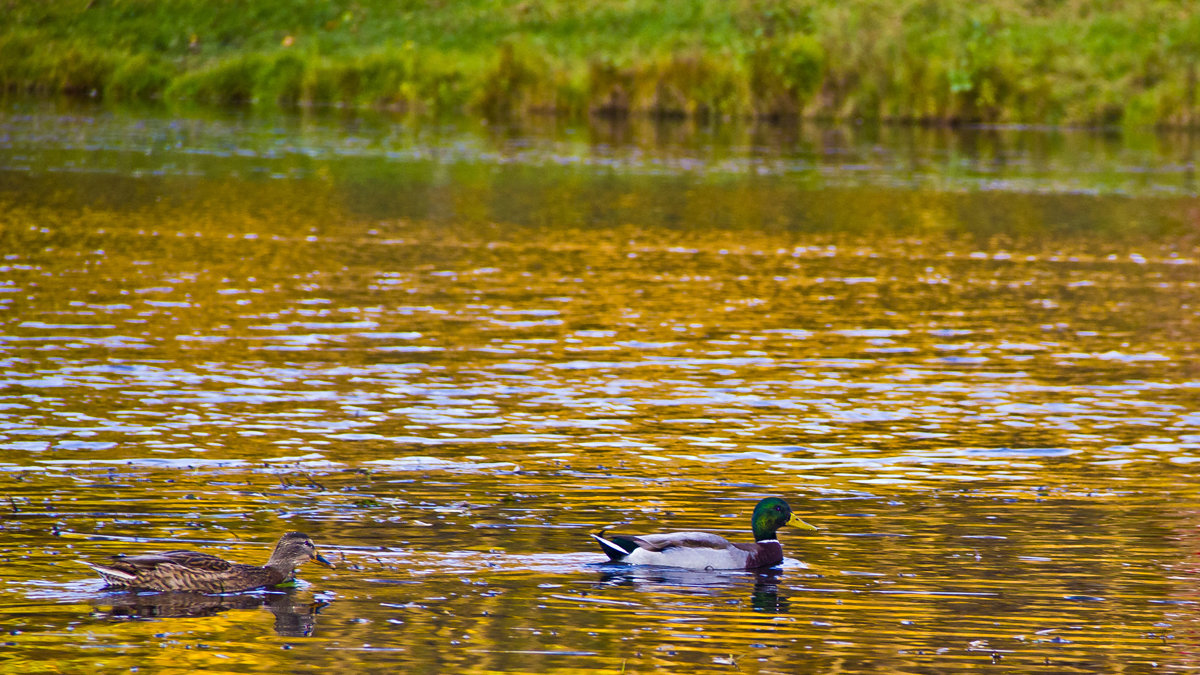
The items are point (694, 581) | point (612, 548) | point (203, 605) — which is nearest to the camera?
point (203, 605)

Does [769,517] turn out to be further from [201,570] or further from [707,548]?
[201,570]

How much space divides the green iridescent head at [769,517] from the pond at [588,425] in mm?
312

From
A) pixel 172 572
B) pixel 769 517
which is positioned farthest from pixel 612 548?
pixel 172 572

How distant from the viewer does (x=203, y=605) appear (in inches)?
494

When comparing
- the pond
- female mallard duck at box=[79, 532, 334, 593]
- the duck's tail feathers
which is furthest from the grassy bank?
female mallard duck at box=[79, 532, 334, 593]

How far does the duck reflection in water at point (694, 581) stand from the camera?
13.3m

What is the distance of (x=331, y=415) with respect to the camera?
61.8 feet

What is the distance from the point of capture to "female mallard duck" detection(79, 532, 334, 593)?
482 inches

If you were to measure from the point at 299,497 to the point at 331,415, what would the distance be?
352 cm

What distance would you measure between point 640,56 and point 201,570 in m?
56.2

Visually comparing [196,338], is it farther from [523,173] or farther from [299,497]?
[523,173]

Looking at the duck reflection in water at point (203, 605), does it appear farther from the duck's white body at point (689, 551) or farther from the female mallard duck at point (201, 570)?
the duck's white body at point (689, 551)

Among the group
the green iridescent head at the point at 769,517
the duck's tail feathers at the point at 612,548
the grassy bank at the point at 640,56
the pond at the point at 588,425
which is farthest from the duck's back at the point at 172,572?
the grassy bank at the point at 640,56

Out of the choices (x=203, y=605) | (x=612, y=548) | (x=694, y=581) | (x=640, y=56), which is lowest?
(x=694, y=581)
